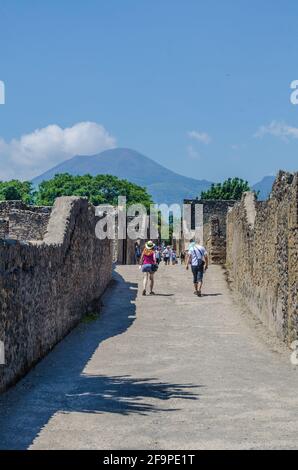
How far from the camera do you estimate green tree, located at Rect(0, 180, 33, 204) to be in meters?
79.9

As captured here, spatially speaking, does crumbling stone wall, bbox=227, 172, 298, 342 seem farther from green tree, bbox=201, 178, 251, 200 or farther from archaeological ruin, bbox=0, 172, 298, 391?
green tree, bbox=201, 178, 251, 200

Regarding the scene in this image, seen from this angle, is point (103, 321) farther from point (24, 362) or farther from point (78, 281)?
point (24, 362)

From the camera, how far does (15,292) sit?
28.8 feet

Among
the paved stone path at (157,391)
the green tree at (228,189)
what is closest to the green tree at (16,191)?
the green tree at (228,189)

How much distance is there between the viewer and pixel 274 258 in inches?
496

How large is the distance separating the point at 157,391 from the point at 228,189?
69.6 metres

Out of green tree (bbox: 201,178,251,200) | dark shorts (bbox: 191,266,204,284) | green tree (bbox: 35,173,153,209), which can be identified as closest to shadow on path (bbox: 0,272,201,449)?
dark shorts (bbox: 191,266,204,284)

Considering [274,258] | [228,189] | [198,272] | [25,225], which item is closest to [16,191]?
[228,189]

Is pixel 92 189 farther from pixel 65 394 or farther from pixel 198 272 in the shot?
pixel 65 394

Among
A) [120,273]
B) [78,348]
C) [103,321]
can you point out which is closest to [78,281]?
[103,321]

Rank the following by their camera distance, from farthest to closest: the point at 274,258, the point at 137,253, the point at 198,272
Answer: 1. the point at 137,253
2. the point at 198,272
3. the point at 274,258

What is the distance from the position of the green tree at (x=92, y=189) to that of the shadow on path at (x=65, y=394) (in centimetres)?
7091

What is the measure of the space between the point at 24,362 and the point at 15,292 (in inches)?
35.4

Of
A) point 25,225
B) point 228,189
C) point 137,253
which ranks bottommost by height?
point 137,253
